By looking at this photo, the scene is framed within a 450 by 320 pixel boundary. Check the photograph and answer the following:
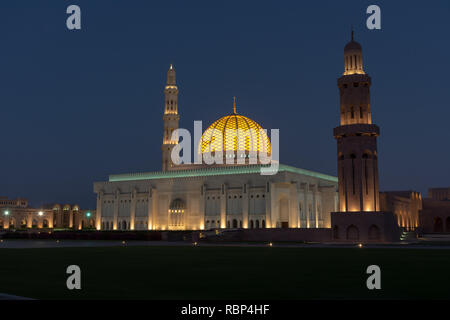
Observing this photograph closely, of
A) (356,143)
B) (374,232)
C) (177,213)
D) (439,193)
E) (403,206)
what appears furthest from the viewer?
(439,193)

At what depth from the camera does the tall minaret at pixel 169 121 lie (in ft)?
244

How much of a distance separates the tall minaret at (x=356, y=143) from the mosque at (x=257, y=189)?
85 millimetres

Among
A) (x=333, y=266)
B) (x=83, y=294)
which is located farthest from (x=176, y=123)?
(x=83, y=294)

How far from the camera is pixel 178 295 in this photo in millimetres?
10344

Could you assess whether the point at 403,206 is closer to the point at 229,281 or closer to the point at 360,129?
the point at 360,129

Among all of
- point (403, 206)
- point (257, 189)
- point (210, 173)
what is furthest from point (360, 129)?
point (403, 206)

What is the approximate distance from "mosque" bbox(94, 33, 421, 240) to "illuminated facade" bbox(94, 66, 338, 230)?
0.40 ft

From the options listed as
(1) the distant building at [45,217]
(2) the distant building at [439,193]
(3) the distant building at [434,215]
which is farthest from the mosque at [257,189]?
(2) the distant building at [439,193]

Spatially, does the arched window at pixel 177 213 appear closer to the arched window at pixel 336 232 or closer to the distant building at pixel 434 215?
the arched window at pixel 336 232

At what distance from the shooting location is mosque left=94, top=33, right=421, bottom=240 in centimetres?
4309

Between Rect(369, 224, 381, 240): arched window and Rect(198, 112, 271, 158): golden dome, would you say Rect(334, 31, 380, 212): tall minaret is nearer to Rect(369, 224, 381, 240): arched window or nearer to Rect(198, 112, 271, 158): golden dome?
Rect(369, 224, 381, 240): arched window

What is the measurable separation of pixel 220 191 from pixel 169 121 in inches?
655

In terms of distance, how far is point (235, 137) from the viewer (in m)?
69.9
